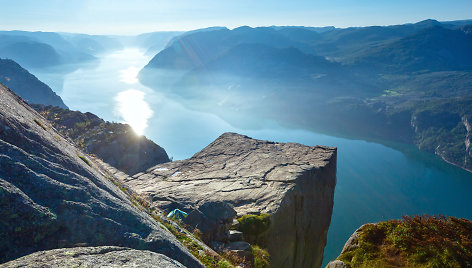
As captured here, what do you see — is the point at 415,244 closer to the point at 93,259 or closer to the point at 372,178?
the point at 93,259

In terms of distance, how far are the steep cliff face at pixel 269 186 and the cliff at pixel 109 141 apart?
187 cm

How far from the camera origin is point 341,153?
524 feet

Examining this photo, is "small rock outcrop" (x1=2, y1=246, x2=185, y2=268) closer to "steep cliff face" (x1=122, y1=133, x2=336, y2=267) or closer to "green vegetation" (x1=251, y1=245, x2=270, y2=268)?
"green vegetation" (x1=251, y1=245, x2=270, y2=268)

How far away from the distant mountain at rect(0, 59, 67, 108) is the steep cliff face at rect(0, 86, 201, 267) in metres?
133

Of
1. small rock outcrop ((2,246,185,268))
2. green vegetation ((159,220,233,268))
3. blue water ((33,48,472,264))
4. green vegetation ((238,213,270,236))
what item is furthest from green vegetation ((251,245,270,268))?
blue water ((33,48,472,264))

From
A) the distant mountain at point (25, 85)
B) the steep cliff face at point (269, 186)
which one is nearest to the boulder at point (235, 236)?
the steep cliff face at point (269, 186)

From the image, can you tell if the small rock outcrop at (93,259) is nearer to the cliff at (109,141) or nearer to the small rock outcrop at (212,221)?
the small rock outcrop at (212,221)

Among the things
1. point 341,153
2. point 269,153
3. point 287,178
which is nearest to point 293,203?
point 287,178

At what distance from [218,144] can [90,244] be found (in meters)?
18.8

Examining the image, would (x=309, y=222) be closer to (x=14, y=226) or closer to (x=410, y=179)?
(x=14, y=226)

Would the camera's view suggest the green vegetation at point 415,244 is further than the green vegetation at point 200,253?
No

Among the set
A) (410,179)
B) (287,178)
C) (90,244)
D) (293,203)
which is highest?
(90,244)

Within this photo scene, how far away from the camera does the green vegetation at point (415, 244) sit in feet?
23.8

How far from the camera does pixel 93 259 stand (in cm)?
458
